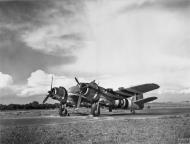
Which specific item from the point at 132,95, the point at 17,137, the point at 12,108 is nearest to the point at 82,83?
the point at 132,95

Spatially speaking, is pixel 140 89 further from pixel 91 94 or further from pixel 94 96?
pixel 91 94

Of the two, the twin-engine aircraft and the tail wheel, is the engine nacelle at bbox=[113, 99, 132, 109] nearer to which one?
the twin-engine aircraft

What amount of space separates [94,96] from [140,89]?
7.34m

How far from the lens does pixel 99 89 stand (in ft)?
110

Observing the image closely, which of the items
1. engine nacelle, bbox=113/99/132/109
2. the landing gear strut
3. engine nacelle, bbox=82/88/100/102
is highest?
engine nacelle, bbox=82/88/100/102

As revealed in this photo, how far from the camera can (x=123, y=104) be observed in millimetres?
36844

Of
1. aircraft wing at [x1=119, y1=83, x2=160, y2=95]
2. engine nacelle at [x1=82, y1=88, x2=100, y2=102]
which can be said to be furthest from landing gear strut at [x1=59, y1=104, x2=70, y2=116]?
aircraft wing at [x1=119, y1=83, x2=160, y2=95]

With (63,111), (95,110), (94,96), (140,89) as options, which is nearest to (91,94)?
(94,96)

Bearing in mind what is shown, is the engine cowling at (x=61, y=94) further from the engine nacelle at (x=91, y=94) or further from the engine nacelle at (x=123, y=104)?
the engine nacelle at (x=123, y=104)

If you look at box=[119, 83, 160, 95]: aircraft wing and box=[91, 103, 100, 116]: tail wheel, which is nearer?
box=[91, 103, 100, 116]: tail wheel

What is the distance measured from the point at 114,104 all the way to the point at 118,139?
76.8 ft

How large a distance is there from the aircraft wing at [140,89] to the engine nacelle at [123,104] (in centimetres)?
136

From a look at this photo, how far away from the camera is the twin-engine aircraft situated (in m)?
32.4

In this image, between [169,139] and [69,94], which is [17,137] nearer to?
[169,139]
